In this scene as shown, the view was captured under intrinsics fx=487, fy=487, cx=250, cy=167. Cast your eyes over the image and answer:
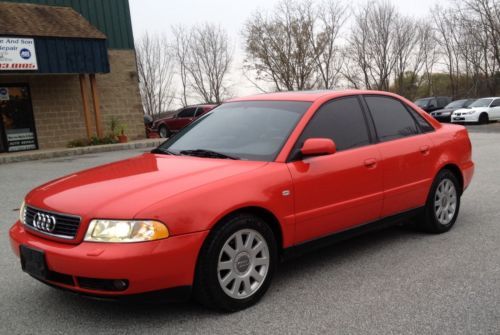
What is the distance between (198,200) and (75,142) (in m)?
16.2

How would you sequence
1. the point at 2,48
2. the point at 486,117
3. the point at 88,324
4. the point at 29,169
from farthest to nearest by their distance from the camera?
1. the point at 486,117
2. the point at 2,48
3. the point at 29,169
4. the point at 88,324

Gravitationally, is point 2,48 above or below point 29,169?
above

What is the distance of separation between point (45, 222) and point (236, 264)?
1302 millimetres

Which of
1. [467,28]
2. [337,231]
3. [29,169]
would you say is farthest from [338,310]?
[467,28]

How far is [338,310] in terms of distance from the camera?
3.29 metres

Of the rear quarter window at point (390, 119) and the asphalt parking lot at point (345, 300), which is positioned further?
the rear quarter window at point (390, 119)

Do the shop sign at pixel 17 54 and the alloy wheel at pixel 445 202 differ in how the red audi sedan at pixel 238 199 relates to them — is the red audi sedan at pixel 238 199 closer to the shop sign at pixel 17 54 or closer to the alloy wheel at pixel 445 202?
the alloy wheel at pixel 445 202

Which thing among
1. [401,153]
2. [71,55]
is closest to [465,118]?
[71,55]

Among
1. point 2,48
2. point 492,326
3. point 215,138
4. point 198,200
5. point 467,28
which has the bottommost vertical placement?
point 492,326

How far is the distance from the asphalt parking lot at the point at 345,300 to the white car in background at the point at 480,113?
21.8 metres

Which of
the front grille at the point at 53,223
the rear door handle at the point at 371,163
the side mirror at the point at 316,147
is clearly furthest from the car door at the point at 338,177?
the front grille at the point at 53,223

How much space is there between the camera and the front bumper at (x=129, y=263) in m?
2.87

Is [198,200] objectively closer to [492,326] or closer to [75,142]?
[492,326]

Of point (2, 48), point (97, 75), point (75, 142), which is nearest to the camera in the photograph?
point (2, 48)
